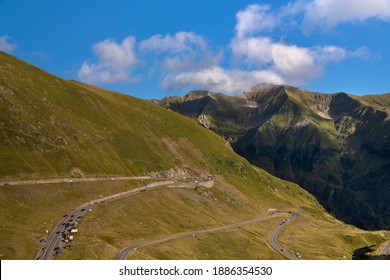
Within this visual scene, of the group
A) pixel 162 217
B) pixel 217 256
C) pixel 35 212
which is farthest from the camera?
pixel 162 217

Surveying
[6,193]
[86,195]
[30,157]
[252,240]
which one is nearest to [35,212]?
[6,193]

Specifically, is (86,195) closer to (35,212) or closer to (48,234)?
(35,212)

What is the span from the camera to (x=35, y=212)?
6019 inches

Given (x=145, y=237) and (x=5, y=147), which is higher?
(x=5, y=147)

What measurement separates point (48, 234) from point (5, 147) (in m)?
81.5

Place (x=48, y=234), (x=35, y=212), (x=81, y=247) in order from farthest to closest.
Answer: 1. (x=35, y=212)
2. (x=48, y=234)
3. (x=81, y=247)

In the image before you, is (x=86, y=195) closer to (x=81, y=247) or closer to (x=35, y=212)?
(x=35, y=212)

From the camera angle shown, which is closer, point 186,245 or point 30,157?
point 186,245
